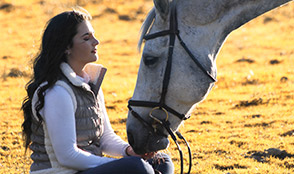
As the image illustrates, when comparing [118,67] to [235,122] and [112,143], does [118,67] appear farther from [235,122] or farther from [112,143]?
[112,143]

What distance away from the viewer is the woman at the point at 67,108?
10.3ft

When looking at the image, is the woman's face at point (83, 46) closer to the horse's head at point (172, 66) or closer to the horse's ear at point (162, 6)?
the horse's head at point (172, 66)

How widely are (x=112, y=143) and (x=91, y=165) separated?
558 mm

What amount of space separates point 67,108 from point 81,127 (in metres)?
0.28

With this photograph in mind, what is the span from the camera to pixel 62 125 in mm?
3133

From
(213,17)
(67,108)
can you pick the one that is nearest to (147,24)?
(213,17)

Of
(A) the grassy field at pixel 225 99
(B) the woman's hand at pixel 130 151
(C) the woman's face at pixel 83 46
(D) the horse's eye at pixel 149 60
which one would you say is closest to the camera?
(D) the horse's eye at pixel 149 60

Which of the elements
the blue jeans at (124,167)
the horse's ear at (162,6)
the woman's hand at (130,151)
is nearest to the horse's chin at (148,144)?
the blue jeans at (124,167)

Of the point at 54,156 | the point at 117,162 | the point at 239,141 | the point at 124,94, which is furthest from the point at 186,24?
the point at 124,94

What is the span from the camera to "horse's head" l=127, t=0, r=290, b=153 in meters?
3.24

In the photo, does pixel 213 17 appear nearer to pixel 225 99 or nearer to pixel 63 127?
pixel 63 127

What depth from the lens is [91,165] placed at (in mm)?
3268

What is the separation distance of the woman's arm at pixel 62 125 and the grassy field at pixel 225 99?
78 centimetres

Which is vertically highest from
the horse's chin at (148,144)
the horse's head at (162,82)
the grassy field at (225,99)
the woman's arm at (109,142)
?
the horse's head at (162,82)
